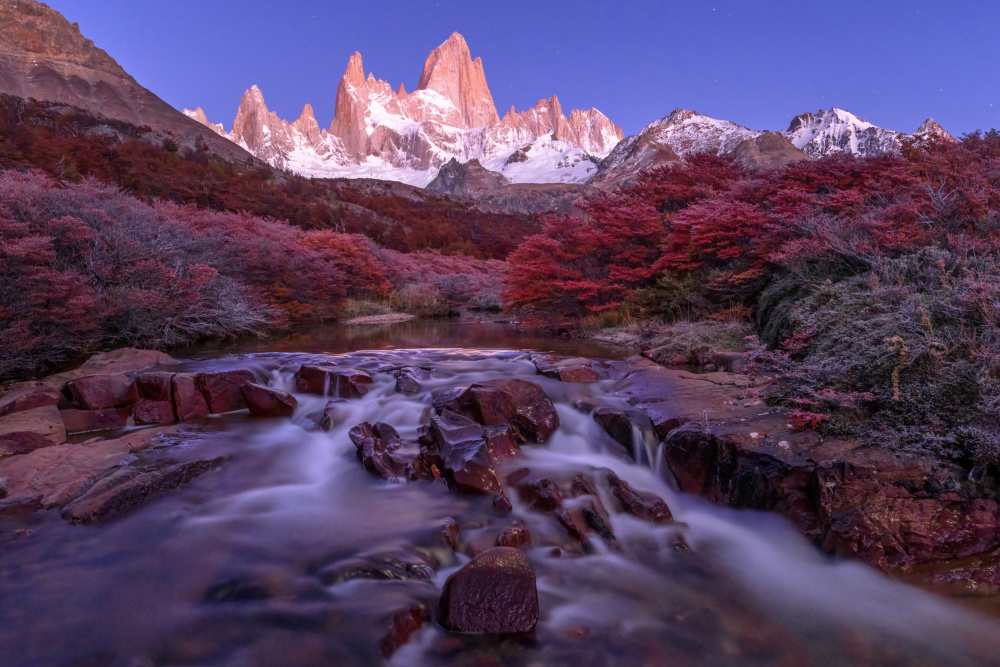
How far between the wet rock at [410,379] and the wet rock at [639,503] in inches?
129

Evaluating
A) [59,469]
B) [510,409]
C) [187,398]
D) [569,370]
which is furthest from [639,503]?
[187,398]

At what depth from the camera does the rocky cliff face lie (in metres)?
43.8

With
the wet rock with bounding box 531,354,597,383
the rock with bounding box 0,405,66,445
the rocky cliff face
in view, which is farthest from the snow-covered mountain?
the rock with bounding box 0,405,66,445

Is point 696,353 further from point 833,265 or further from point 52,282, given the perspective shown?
point 52,282

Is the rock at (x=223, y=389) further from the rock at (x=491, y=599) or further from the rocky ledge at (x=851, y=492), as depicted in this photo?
the rocky ledge at (x=851, y=492)

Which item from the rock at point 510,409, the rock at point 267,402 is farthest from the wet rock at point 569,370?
the rock at point 267,402

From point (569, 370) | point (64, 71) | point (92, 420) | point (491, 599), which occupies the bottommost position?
point (491, 599)

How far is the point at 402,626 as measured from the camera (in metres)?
2.82

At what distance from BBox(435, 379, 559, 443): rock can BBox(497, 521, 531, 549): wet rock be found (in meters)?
1.68

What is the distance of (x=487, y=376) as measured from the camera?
754 cm

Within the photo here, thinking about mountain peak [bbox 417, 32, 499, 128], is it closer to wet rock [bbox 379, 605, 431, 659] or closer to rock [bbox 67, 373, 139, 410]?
rock [bbox 67, 373, 139, 410]

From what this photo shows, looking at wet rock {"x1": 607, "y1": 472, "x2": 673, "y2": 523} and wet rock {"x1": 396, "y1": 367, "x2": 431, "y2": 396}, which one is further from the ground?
wet rock {"x1": 396, "y1": 367, "x2": 431, "y2": 396}

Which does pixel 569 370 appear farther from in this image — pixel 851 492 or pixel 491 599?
pixel 491 599

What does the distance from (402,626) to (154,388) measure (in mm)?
5006
